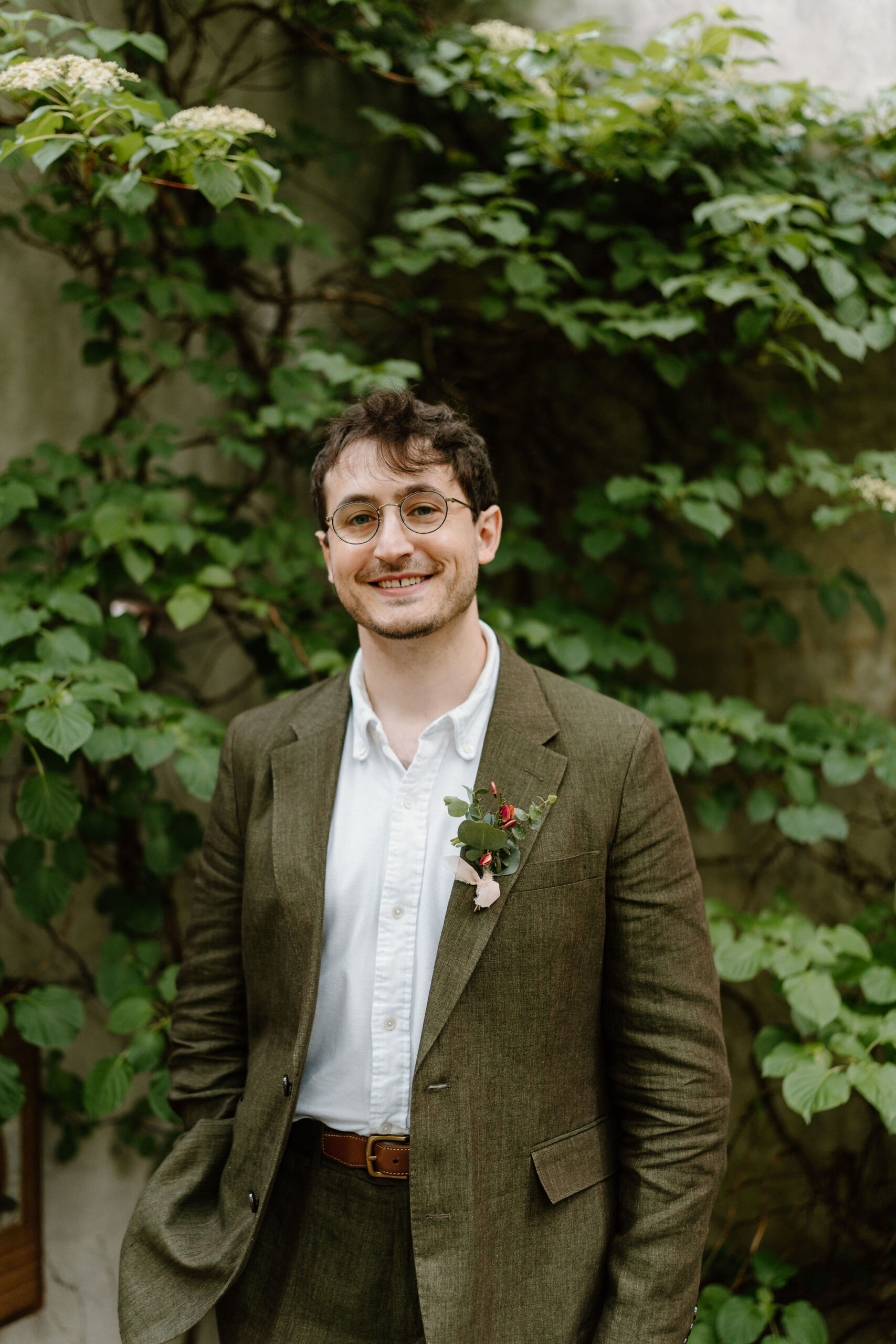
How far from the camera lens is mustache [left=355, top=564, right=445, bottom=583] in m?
1.33

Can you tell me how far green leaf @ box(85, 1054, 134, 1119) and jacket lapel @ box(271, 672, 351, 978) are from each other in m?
0.71

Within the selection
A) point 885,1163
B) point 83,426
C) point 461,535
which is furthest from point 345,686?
point 885,1163

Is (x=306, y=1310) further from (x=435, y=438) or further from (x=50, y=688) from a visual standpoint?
(x=435, y=438)

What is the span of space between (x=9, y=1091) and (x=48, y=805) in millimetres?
506

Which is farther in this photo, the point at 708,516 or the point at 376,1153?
the point at 708,516

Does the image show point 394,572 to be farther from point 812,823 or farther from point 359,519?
point 812,823

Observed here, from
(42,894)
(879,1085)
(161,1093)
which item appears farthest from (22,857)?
(879,1085)

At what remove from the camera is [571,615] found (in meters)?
2.22

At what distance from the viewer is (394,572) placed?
52.5 inches

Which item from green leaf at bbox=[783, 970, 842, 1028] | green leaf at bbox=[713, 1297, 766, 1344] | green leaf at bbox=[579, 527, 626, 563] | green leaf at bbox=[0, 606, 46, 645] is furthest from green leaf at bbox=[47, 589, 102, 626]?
green leaf at bbox=[713, 1297, 766, 1344]

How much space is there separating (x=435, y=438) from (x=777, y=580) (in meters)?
1.44

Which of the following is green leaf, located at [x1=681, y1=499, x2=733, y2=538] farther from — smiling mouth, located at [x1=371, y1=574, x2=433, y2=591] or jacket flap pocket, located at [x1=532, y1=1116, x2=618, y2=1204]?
jacket flap pocket, located at [x1=532, y1=1116, x2=618, y2=1204]

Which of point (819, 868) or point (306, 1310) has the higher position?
point (306, 1310)

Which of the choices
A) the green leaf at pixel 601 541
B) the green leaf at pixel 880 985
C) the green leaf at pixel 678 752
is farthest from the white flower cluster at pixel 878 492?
the green leaf at pixel 880 985
